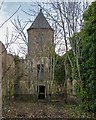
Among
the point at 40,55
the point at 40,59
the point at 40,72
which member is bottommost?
the point at 40,72

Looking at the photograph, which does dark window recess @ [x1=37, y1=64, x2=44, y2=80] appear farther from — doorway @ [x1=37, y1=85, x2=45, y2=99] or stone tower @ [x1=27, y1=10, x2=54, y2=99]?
doorway @ [x1=37, y1=85, x2=45, y2=99]

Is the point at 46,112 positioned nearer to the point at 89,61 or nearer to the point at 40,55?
the point at 89,61

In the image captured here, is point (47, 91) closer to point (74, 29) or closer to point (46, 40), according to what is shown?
point (46, 40)

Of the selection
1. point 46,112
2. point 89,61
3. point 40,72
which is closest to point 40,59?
point 40,72

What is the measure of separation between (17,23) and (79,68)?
498 centimetres

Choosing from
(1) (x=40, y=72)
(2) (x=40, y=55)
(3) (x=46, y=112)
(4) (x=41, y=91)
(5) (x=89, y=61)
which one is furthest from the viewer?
(4) (x=41, y=91)

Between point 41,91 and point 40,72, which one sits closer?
point 40,72

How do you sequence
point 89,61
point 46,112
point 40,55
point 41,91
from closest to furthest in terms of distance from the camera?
point 46,112, point 89,61, point 40,55, point 41,91

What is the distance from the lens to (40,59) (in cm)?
1888

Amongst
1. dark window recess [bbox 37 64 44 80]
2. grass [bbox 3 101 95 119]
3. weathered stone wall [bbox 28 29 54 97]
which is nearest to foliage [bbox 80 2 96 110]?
grass [bbox 3 101 95 119]

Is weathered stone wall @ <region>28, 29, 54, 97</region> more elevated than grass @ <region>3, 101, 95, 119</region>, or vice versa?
weathered stone wall @ <region>28, 29, 54, 97</region>

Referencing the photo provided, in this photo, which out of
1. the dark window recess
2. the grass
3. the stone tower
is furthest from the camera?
the dark window recess

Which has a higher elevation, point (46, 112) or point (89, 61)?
point (89, 61)

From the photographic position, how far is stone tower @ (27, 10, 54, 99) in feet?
57.9
